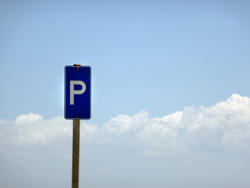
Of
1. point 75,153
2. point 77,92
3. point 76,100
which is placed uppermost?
point 77,92

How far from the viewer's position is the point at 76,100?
7.84 m

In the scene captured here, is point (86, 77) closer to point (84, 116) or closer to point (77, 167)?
point (84, 116)

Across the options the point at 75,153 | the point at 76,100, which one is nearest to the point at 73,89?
the point at 76,100

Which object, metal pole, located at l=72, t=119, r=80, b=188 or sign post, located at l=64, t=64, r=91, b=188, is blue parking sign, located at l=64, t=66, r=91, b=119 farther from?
metal pole, located at l=72, t=119, r=80, b=188

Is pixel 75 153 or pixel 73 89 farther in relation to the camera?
pixel 73 89

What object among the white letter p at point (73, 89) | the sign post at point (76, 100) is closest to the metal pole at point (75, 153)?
the sign post at point (76, 100)

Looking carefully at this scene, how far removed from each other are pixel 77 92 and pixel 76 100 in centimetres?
19

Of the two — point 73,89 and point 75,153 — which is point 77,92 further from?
point 75,153

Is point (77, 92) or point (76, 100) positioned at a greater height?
point (77, 92)

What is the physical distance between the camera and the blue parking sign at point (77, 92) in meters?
7.82

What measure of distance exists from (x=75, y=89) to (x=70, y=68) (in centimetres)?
53

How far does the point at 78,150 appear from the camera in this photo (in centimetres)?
777

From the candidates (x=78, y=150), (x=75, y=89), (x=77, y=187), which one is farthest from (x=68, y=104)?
(x=77, y=187)

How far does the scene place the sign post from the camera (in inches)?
306
